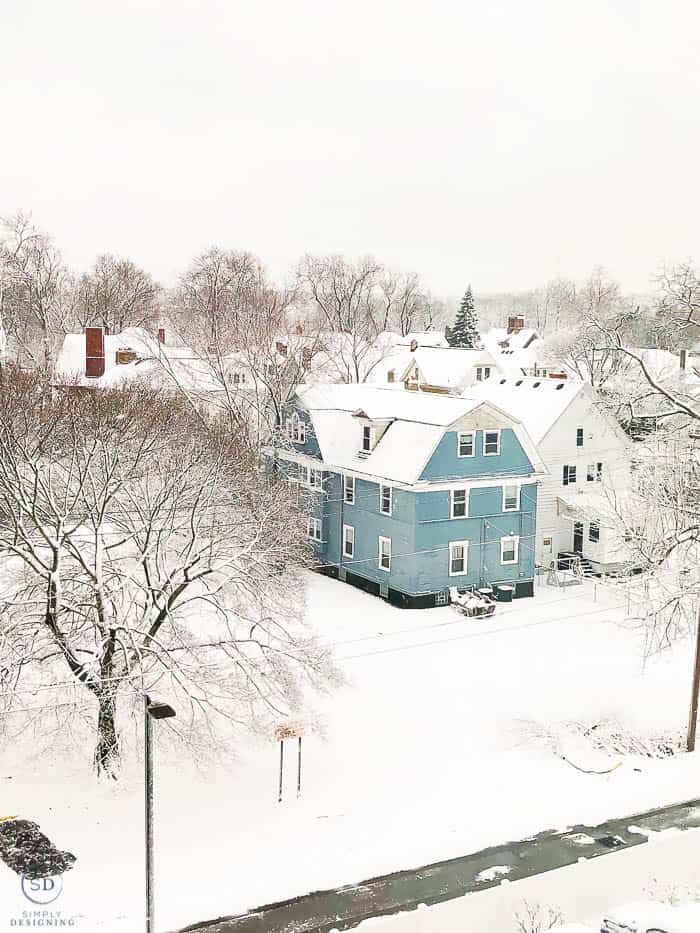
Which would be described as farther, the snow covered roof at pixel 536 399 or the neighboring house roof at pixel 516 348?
the neighboring house roof at pixel 516 348

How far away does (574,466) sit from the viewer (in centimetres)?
3525

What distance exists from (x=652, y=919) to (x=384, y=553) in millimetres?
19009

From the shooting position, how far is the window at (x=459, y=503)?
30.4 meters

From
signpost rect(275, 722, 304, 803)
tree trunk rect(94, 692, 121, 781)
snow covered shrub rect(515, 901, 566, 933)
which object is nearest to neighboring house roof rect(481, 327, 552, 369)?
signpost rect(275, 722, 304, 803)

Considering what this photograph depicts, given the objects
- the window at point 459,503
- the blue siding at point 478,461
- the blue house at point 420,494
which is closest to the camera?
the blue house at point 420,494

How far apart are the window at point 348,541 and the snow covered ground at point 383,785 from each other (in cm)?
591

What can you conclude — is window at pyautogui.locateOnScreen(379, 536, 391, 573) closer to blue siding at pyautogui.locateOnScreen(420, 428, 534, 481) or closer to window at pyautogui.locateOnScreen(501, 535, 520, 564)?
blue siding at pyautogui.locateOnScreen(420, 428, 534, 481)

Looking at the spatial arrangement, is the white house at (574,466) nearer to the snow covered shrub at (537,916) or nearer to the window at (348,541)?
the window at (348,541)

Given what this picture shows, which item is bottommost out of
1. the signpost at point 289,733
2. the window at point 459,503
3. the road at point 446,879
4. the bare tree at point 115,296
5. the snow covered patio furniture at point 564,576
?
the road at point 446,879

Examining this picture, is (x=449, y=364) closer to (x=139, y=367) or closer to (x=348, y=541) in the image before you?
(x=139, y=367)

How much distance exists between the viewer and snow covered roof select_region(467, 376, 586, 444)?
3484cm

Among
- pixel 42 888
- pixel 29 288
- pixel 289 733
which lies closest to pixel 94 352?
pixel 29 288

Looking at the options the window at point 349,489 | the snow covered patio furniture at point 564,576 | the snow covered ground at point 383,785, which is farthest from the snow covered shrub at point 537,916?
the snow covered patio furniture at point 564,576

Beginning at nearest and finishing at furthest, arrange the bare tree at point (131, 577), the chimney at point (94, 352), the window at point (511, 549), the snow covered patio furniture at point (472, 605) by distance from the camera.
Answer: the bare tree at point (131, 577), the snow covered patio furniture at point (472, 605), the window at point (511, 549), the chimney at point (94, 352)
